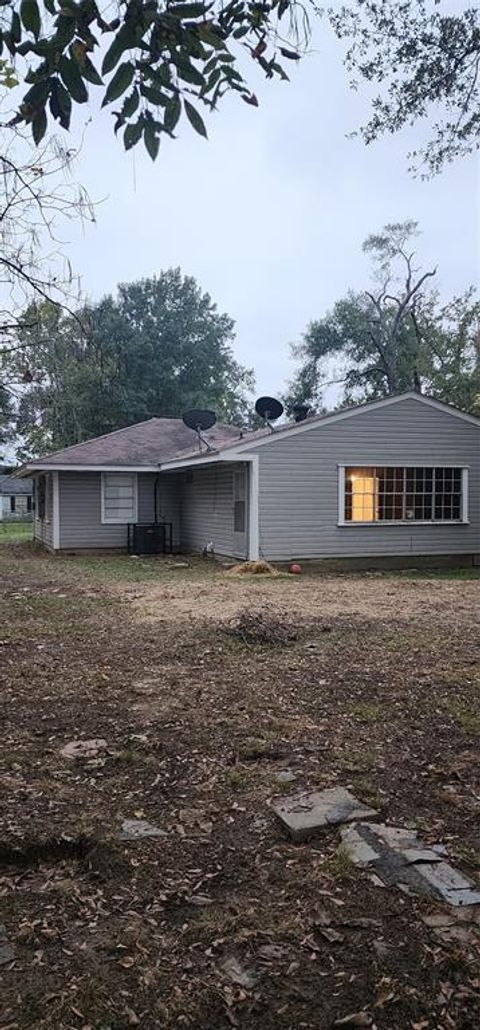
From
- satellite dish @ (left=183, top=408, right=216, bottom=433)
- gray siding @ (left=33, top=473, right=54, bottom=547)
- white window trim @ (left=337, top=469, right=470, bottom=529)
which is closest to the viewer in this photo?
Answer: white window trim @ (left=337, top=469, right=470, bottom=529)

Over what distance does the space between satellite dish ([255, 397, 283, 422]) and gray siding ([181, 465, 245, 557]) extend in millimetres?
1301

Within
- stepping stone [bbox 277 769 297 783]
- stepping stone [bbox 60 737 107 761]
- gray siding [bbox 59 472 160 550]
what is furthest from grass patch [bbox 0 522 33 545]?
stepping stone [bbox 277 769 297 783]

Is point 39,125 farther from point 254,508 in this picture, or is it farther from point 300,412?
point 300,412

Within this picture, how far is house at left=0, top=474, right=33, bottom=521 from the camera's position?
44000mm

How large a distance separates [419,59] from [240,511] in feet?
29.4

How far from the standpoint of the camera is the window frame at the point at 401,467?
44.8 feet

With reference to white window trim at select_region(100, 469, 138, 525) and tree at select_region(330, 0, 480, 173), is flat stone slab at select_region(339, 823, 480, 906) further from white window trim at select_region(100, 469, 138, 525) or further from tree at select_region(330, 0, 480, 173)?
white window trim at select_region(100, 469, 138, 525)

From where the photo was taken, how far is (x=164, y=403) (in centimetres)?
3453

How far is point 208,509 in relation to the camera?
612 inches

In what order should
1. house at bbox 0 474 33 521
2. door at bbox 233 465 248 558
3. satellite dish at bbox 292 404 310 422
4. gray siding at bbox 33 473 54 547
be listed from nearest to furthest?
door at bbox 233 465 248 558, satellite dish at bbox 292 404 310 422, gray siding at bbox 33 473 54 547, house at bbox 0 474 33 521

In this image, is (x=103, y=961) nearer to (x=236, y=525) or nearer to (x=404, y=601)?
(x=404, y=601)

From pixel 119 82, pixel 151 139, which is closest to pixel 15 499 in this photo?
pixel 151 139

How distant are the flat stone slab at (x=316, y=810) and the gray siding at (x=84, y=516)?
13526 millimetres

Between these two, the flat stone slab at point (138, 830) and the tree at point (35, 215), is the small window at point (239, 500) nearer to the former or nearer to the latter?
the tree at point (35, 215)
